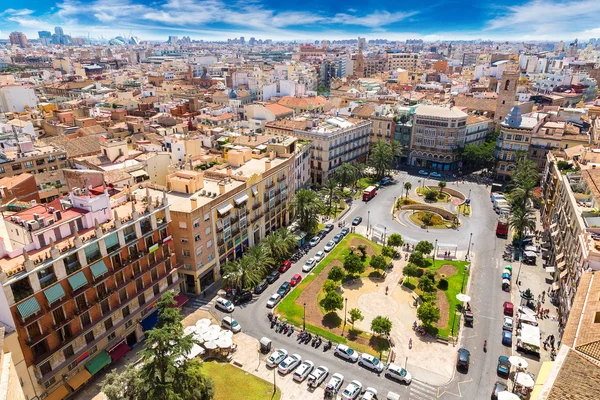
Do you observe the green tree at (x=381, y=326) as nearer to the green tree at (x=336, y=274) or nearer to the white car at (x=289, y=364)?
the white car at (x=289, y=364)

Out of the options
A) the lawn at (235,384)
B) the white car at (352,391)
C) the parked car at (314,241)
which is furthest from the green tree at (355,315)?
the parked car at (314,241)

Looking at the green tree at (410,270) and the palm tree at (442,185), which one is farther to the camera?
the palm tree at (442,185)

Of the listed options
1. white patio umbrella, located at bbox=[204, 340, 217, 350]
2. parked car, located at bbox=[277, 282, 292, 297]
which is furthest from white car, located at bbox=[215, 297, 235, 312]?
white patio umbrella, located at bbox=[204, 340, 217, 350]

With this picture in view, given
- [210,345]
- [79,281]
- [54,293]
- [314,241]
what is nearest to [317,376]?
[210,345]

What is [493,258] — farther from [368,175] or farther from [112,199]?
[112,199]

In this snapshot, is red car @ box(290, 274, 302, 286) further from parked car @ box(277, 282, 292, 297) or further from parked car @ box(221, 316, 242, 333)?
parked car @ box(221, 316, 242, 333)

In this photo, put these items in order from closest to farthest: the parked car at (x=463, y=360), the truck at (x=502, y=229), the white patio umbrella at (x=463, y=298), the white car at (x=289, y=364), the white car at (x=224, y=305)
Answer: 1. the white car at (x=289, y=364)
2. the parked car at (x=463, y=360)
3. the white patio umbrella at (x=463, y=298)
4. the white car at (x=224, y=305)
5. the truck at (x=502, y=229)

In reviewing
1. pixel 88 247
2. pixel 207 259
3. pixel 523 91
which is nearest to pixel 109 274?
pixel 88 247
